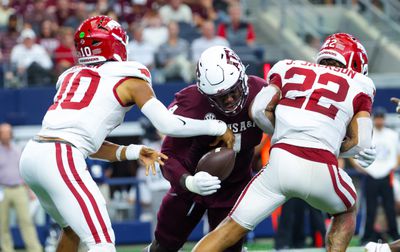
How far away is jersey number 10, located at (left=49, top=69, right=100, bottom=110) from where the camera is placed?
6.79m

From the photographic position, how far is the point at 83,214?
6.51 m

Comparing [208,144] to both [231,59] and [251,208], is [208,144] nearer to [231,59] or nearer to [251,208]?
[231,59]

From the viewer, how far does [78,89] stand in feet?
22.5

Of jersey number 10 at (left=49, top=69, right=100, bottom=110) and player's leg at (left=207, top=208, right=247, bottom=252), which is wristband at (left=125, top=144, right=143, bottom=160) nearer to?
jersey number 10 at (left=49, top=69, right=100, bottom=110)

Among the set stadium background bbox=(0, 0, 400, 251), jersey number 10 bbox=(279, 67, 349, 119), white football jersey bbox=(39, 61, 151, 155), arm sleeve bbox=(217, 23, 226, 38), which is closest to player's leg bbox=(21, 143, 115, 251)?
white football jersey bbox=(39, 61, 151, 155)

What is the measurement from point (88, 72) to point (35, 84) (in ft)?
21.1

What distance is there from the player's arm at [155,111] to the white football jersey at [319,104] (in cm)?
53

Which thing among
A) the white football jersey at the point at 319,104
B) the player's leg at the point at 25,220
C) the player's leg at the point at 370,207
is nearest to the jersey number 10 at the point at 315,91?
the white football jersey at the point at 319,104

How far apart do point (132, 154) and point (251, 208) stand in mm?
861

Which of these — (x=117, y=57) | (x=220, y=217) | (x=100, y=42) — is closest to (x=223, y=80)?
(x=117, y=57)

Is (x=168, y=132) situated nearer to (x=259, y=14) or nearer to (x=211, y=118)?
(x=211, y=118)

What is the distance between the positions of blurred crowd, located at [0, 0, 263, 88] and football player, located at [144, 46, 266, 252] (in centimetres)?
546

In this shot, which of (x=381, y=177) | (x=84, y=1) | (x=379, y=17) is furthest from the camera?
(x=379, y=17)

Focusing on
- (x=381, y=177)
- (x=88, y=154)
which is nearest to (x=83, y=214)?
(x=88, y=154)
